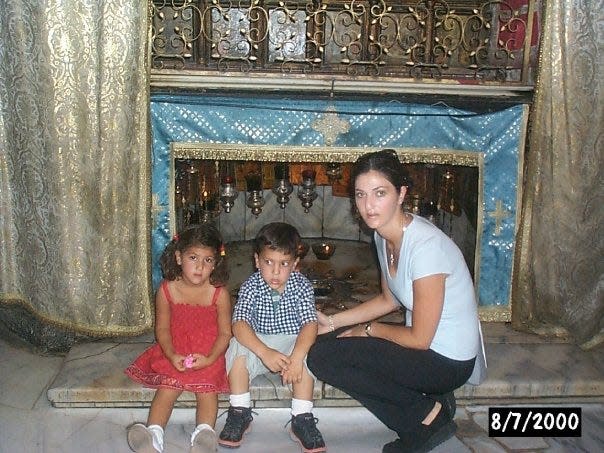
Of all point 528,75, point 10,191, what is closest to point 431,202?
point 528,75

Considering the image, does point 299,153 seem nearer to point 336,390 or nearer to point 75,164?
point 75,164

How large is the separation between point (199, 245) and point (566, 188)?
1.98 m

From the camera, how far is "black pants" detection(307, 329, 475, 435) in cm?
264

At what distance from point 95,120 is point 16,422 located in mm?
1481

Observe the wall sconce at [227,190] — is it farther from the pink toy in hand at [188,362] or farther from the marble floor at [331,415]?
the pink toy in hand at [188,362]

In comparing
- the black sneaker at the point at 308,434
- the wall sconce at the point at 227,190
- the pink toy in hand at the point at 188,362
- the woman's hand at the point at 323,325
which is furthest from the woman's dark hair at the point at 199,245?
the wall sconce at the point at 227,190

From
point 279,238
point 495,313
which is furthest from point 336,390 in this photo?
point 495,313

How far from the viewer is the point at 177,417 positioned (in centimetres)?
307

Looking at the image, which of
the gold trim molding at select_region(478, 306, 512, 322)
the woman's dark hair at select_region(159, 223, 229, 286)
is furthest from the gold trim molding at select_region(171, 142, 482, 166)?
the gold trim molding at select_region(478, 306, 512, 322)

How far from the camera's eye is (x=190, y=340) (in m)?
3.06

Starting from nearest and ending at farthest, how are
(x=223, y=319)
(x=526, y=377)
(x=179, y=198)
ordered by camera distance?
(x=223, y=319)
(x=526, y=377)
(x=179, y=198)

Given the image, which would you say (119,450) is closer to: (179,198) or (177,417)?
(177,417)

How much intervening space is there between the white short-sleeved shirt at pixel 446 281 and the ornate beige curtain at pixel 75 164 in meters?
1.47
